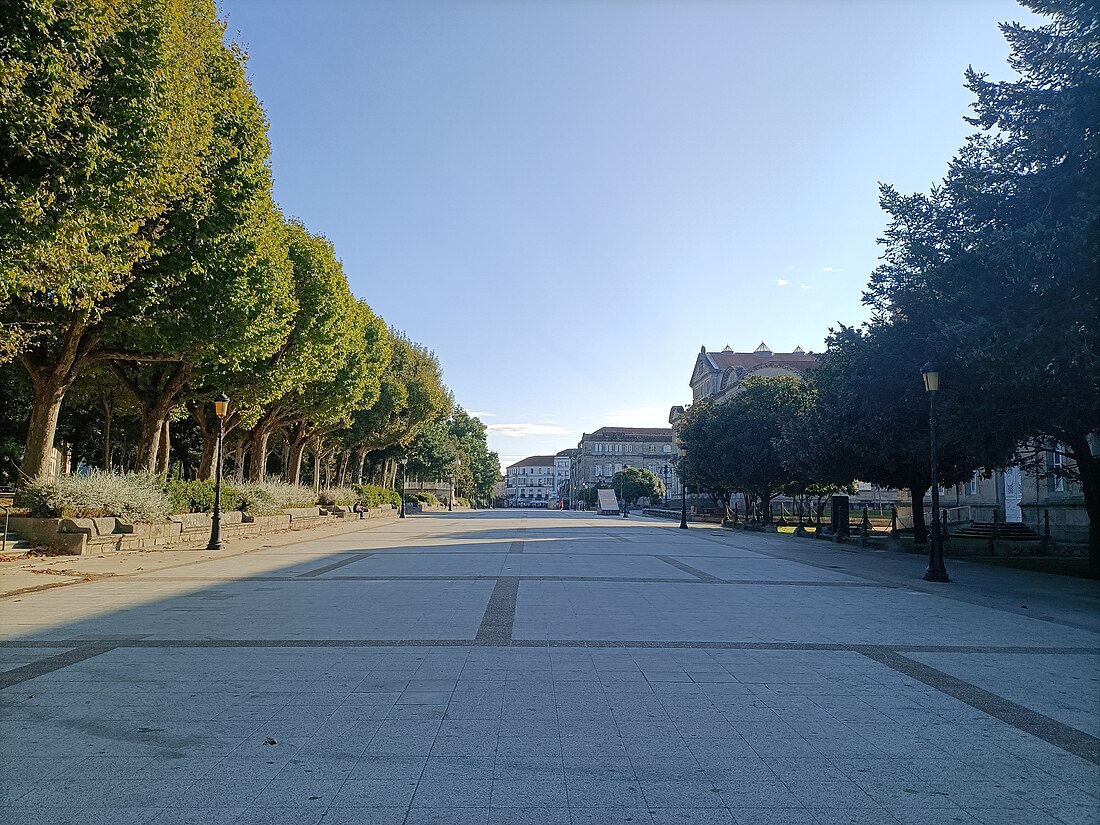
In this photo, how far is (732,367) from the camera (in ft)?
275

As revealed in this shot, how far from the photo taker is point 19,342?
47.2 ft

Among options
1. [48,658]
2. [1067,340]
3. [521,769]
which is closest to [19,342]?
[48,658]

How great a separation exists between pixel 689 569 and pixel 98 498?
44.2 feet

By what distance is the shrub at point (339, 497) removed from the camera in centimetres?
3878

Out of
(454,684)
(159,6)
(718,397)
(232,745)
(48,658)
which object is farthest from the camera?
(718,397)

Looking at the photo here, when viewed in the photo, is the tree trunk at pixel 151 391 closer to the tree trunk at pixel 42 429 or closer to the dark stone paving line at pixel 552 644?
the tree trunk at pixel 42 429

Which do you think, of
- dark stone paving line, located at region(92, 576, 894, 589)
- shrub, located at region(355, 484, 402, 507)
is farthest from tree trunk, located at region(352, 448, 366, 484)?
dark stone paving line, located at region(92, 576, 894, 589)

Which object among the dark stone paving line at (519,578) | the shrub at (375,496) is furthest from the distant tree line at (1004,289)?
the shrub at (375,496)

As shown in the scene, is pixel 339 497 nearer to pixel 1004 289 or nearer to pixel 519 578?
pixel 519 578

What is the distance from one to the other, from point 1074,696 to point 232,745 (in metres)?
6.52

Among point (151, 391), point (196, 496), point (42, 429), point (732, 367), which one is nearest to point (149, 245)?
point (42, 429)

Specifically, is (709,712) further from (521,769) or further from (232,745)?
(232,745)

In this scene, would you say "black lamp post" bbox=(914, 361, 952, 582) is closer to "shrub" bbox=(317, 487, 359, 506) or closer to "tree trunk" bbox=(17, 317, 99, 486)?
"tree trunk" bbox=(17, 317, 99, 486)

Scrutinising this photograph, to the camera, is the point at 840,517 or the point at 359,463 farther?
the point at 359,463
